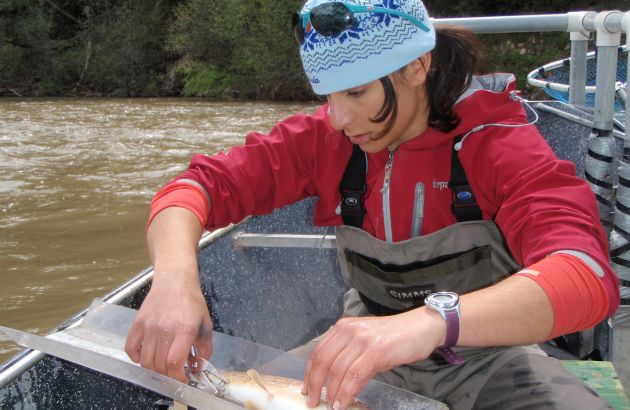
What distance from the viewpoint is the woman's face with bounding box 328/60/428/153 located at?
1.65 metres

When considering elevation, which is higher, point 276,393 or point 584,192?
point 584,192

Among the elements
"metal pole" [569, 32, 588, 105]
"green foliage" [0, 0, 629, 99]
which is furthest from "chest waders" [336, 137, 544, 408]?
"green foliage" [0, 0, 629, 99]

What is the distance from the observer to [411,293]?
1869 mm

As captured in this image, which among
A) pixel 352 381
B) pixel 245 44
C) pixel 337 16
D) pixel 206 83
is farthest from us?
pixel 245 44

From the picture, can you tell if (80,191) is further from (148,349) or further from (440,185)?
(148,349)

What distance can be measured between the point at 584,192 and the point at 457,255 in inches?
15.0

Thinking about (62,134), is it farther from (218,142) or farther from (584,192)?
(584,192)

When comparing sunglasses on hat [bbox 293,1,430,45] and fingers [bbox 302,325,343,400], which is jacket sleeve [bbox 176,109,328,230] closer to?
sunglasses on hat [bbox 293,1,430,45]

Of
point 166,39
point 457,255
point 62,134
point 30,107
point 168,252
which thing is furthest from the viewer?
point 166,39

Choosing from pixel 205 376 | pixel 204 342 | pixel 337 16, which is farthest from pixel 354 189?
pixel 205 376

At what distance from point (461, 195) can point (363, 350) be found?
71 centimetres

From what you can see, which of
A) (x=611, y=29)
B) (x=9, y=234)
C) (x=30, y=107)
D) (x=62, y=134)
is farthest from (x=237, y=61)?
(x=611, y=29)

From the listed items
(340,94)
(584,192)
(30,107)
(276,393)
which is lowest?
(30,107)

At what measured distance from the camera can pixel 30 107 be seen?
1805 centimetres
